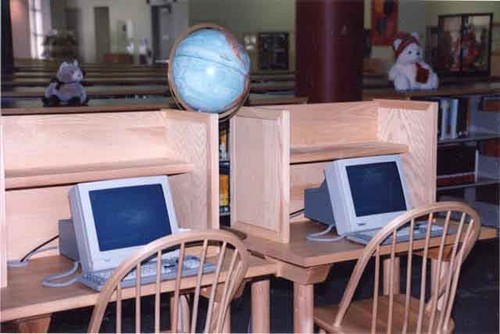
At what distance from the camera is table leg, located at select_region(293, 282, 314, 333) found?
8.47ft

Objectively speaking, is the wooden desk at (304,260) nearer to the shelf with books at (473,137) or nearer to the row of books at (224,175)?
the row of books at (224,175)

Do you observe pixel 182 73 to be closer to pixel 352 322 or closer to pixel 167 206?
pixel 167 206

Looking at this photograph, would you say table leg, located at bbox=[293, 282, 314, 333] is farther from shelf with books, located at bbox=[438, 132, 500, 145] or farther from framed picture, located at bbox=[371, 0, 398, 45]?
framed picture, located at bbox=[371, 0, 398, 45]

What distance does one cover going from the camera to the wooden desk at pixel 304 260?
255cm

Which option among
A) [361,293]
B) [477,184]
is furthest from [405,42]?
[361,293]

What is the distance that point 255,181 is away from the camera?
2.79 metres

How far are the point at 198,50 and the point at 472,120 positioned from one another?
313 cm

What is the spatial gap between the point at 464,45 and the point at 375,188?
7158 millimetres

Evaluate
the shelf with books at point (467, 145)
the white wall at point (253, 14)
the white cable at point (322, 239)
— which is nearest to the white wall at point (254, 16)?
the white wall at point (253, 14)

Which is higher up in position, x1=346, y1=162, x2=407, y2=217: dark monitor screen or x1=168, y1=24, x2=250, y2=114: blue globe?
x1=168, y1=24, x2=250, y2=114: blue globe

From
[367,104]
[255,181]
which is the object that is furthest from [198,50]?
[367,104]

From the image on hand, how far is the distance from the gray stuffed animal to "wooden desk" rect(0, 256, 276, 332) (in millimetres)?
3303

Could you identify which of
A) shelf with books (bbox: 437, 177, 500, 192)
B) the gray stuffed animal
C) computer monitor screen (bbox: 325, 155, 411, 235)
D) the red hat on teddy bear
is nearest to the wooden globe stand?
computer monitor screen (bbox: 325, 155, 411, 235)

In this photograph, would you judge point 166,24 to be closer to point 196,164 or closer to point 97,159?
point 97,159
